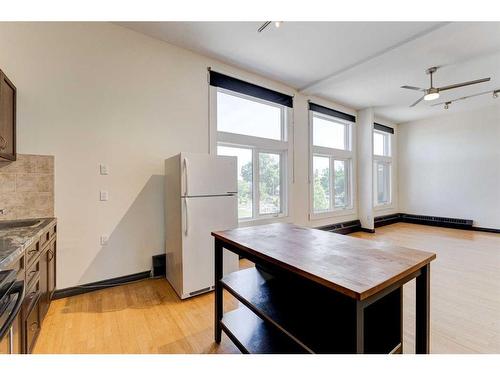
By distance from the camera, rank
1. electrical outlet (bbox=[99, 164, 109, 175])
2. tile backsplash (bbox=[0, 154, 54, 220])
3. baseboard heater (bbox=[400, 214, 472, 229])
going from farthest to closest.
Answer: baseboard heater (bbox=[400, 214, 472, 229]) < electrical outlet (bbox=[99, 164, 109, 175]) < tile backsplash (bbox=[0, 154, 54, 220])

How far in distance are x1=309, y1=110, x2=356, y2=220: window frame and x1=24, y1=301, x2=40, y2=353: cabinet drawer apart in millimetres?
4116

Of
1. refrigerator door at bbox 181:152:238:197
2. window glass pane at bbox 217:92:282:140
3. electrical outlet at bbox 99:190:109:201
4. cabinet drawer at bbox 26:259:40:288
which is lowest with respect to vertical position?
cabinet drawer at bbox 26:259:40:288

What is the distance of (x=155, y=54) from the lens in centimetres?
289

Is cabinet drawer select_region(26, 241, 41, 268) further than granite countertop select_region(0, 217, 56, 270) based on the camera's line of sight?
Yes

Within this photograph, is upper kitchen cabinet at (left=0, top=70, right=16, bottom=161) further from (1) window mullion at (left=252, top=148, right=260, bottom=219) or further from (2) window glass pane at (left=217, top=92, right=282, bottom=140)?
(1) window mullion at (left=252, top=148, right=260, bottom=219)

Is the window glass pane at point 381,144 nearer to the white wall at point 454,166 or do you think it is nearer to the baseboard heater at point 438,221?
the white wall at point 454,166

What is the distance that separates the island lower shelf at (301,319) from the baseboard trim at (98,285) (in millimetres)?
1608

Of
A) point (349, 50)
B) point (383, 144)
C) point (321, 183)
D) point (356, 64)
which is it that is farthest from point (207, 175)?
point (383, 144)

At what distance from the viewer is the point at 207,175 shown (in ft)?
8.13

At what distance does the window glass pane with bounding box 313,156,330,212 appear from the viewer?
16.1ft

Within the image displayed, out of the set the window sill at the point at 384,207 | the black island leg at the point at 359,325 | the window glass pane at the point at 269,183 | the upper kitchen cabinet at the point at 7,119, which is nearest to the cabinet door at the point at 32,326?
the upper kitchen cabinet at the point at 7,119

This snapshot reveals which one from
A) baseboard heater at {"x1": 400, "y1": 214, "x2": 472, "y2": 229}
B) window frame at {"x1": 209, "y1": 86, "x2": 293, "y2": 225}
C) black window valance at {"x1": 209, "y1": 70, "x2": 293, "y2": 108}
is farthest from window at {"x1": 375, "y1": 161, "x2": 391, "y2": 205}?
black window valance at {"x1": 209, "y1": 70, "x2": 293, "y2": 108}

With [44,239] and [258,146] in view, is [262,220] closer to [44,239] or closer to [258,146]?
[258,146]

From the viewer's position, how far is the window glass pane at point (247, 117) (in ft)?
11.7
